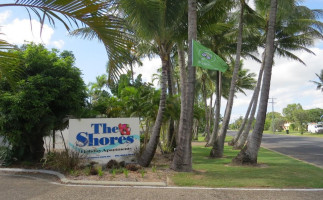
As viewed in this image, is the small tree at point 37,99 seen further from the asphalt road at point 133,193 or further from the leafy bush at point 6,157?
the asphalt road at point 133,193

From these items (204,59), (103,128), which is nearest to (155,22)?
(204,59)

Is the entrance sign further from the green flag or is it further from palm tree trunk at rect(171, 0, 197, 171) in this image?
the green flag

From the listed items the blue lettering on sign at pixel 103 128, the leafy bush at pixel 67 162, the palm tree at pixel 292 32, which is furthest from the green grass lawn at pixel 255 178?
the palm tree at pixel 292 32

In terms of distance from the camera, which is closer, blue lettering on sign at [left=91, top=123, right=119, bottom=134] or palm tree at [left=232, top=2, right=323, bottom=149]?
blue lettering on sign at [left=91, top=123, right=119, bottom=134]

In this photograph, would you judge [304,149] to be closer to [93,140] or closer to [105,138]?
[105,138]

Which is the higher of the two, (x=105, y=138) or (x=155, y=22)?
A: (x=155, y=22)

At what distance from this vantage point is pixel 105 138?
10.9m

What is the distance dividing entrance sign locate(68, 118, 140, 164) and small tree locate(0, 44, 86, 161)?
95 cm

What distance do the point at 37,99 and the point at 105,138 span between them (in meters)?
2.75

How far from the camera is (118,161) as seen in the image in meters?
10.9

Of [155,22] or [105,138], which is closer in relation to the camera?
[155,22]

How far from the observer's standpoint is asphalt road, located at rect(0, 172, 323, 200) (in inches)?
262

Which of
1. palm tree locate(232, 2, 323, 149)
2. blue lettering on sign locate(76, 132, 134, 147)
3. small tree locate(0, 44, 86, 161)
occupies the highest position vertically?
palm tree locate(232, 2, 323, 149)

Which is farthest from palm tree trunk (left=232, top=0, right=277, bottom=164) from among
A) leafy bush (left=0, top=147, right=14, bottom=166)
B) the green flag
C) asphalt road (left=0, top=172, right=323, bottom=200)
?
leafy bush (left=0, top=147, right=14, bottom=166)
